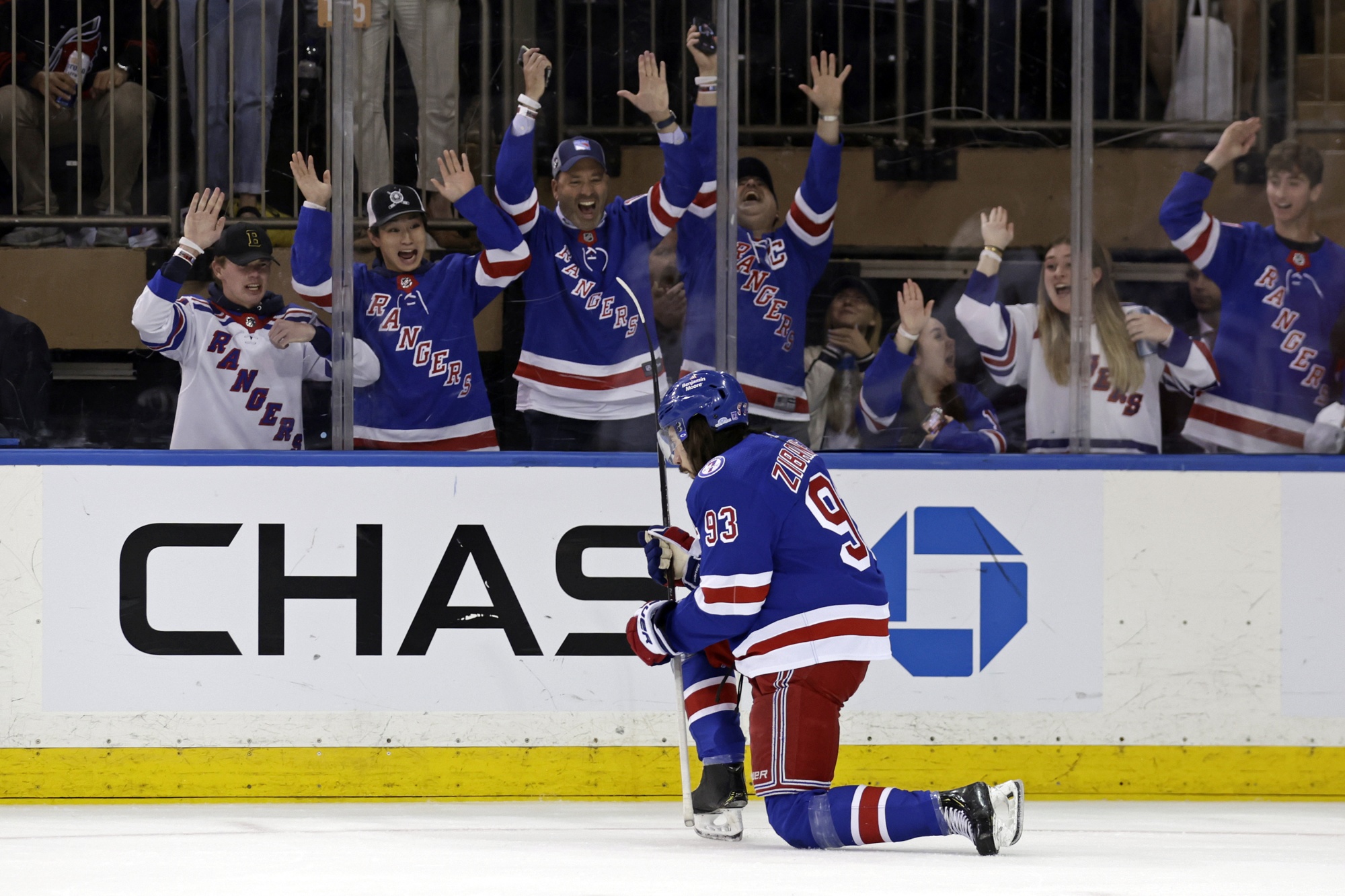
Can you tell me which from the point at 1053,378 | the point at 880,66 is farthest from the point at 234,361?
the point at 1053,378

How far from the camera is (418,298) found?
4398 mm

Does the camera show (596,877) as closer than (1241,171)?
Yes

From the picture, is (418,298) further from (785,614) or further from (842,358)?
(785,614)

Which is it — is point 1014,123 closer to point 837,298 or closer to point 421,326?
point 837,298

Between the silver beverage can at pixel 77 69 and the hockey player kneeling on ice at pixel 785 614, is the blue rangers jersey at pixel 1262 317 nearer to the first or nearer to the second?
the hockey player kneeling on ice at pixel 785 614

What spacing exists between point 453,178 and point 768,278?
911mm

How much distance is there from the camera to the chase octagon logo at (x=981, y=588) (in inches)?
164

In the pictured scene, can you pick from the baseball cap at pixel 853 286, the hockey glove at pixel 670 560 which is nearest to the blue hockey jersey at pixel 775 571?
the hockey glove at pixel 670 560

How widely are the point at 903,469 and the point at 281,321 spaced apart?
1.74 m

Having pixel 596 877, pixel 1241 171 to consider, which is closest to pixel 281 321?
pixel 596 877

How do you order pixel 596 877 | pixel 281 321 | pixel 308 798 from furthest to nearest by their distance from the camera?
1. pixel 281 321
2. pixel 308 798
3. pixel 596 877

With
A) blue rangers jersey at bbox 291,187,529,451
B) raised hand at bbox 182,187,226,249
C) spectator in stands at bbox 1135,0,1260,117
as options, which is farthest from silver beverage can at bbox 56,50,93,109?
spectator in stands at bbox 1135,0,1260,117

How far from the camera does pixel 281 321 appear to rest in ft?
14.3

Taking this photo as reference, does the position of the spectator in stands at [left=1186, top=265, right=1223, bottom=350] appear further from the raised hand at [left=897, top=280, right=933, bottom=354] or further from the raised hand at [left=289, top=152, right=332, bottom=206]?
the raised hand at [left=289, top=152, right=332, bottom=206]
